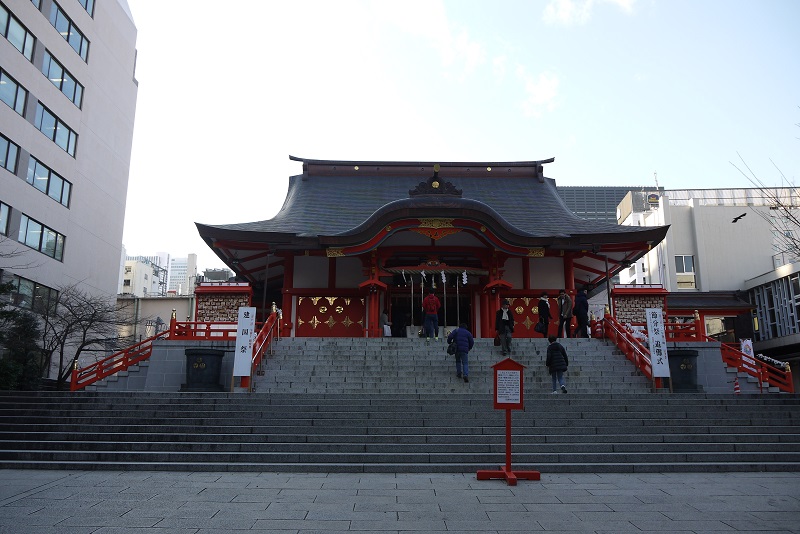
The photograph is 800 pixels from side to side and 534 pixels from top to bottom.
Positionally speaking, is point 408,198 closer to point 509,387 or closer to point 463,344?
point 463,344

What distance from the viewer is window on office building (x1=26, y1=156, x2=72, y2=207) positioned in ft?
85.1

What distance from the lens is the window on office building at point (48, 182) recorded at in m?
25.9

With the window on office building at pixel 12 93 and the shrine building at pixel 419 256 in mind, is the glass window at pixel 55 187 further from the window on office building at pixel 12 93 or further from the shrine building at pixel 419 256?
the shrine building at pixel 419 256

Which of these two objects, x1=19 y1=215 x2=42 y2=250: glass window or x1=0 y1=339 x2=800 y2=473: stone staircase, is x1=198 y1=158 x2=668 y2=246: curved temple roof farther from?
x1=19 y1=215 x2=42 y2=250: glass window

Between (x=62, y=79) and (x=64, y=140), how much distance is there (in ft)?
9.05

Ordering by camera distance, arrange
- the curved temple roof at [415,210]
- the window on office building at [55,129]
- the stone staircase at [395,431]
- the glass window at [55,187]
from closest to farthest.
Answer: the stone staircase at [395,431] < the curved temple roof at [415,210] < the window on office building at [55,129] < the glass window at [55,187]

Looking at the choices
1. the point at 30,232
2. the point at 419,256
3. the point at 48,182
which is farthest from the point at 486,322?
the point at 48,182

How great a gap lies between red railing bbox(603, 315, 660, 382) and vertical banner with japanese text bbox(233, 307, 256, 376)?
935 cm

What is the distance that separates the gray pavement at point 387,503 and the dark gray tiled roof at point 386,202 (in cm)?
1262

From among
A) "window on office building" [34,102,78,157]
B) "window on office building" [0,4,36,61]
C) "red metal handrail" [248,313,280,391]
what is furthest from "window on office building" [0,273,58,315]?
"red metal handrail" [248,313,280,391]

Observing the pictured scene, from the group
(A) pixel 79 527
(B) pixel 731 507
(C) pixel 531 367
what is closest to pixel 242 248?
(C) pixel 531 367

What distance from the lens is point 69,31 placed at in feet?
94.4

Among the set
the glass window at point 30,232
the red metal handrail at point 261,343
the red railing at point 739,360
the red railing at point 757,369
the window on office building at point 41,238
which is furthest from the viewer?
the window on office building at point 41,238

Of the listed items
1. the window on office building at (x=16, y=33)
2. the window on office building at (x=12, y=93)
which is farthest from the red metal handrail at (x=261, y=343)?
the window on office building at (x=16, y=33)
